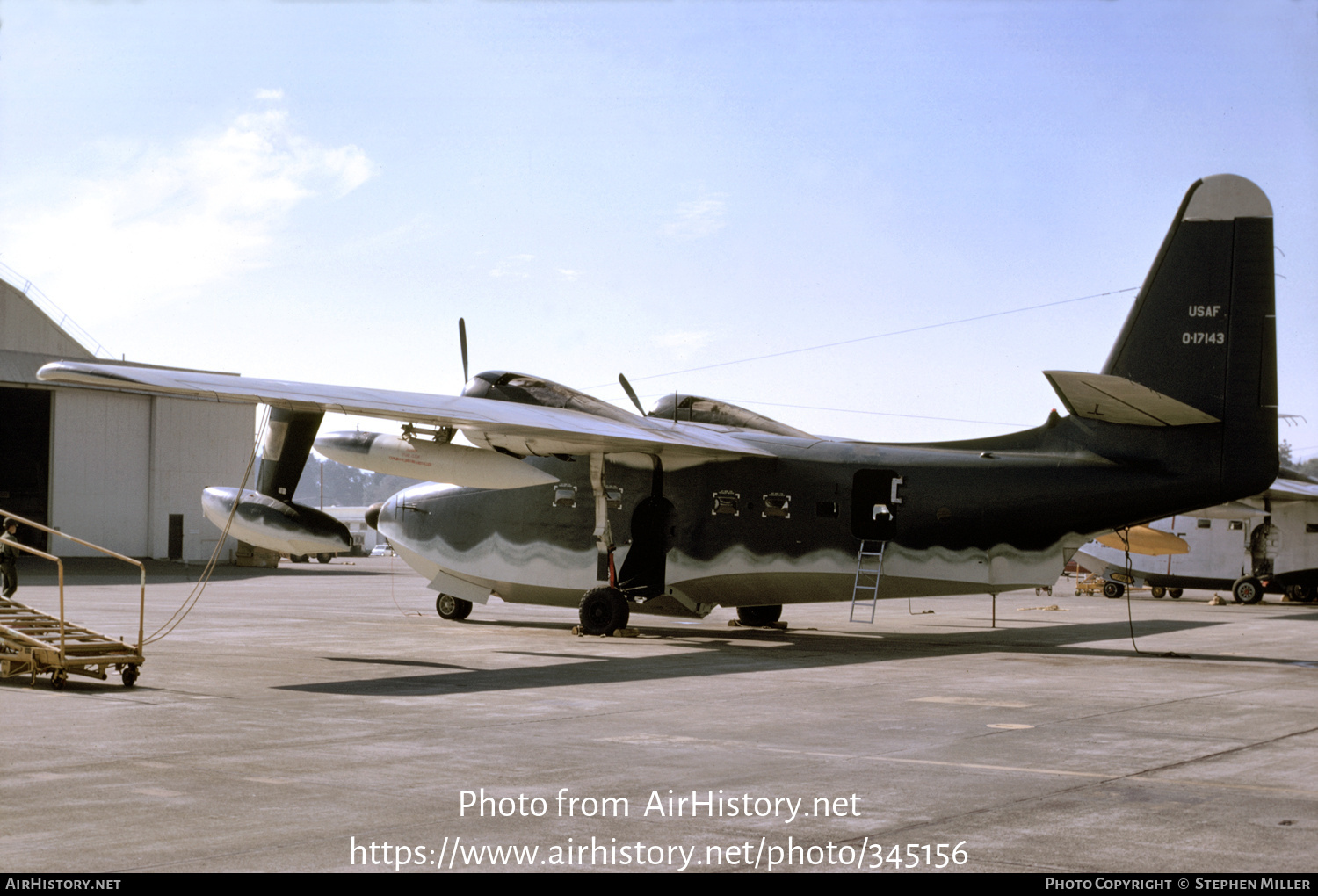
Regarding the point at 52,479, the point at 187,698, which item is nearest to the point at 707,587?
the point at 187,698

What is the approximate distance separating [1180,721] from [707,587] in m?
10.6

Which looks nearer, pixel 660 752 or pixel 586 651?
pixel 660 752

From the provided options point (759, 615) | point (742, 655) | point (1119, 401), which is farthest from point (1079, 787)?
point (759, 615)

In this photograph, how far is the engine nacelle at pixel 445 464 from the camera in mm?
18250

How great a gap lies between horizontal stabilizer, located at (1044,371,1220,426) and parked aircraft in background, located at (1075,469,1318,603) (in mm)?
17217

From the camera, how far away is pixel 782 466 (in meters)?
20.0

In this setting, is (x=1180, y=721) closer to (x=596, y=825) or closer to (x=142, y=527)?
(x=596, y=825)

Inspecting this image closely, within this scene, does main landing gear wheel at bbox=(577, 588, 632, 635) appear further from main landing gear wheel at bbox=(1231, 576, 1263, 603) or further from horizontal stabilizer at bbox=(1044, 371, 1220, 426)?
main landing gear wheel at bbox=(1231, 576, 1263, 603)

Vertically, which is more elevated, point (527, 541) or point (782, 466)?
point (782, 466)

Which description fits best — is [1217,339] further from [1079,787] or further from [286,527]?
[286,527]

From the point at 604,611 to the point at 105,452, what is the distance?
134 feet

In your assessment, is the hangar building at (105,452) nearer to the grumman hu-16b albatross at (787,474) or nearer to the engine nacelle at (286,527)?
the grumman hu-16b albatross at (787,474)

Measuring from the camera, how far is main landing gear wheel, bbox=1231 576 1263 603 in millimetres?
35156
